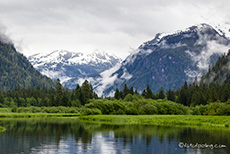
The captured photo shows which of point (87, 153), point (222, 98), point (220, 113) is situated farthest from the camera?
point (222, 98)

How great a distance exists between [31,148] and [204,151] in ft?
90.6

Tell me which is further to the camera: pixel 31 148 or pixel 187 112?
pixel 187 112

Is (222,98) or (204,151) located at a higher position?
(222,98)

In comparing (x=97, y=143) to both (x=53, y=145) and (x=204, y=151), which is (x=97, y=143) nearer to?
(x=53, y=145)

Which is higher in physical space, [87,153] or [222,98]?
[222,98]

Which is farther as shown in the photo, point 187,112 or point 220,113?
point 187,112

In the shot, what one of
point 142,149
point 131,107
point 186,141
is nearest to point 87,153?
point 142,149

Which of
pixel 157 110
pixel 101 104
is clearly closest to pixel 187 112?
pixel 157 110

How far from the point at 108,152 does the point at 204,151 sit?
1497 centimetres

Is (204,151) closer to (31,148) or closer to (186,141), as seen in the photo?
(186,141)

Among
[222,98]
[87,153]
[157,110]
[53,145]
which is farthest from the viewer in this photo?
[222,98]

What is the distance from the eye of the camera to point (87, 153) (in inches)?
2154

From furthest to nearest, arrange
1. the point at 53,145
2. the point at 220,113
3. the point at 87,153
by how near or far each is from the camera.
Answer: the point at 220,113
the point at 53,145
the point at 87,153

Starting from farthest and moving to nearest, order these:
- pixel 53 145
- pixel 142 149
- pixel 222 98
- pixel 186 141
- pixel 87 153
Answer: pixel 222 98 → pixel 186 141 → pixel 53 145 → pixel 142 149 → pixel 87 153
